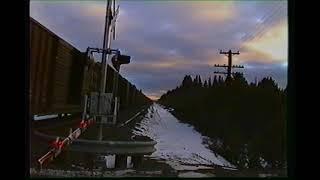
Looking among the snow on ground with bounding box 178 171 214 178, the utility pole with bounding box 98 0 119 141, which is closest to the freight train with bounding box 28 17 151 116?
the utility pole with bounding box 98 0 119 141

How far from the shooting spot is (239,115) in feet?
10.8

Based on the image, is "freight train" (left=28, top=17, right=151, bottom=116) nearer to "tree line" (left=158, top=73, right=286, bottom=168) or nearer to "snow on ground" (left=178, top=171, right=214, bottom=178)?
"tree line" (left=158, top=73, right=286, bottom=168)

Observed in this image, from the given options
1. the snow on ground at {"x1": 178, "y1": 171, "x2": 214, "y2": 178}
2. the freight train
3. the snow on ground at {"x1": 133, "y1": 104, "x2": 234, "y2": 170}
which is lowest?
the snow on ground at {"x1": 178, "y1": 171, "x2": 214, "y2": 178}

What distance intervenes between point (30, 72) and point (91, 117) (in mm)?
514

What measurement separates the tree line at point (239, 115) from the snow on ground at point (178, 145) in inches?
2.8

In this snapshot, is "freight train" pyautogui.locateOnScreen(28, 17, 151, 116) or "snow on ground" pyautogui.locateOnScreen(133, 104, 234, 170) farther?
"snow on ground" pyautogui.locateOnScreen(133, 104, 234, 170)

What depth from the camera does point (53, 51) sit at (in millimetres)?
3361

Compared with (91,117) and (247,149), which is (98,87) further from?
(247,149)

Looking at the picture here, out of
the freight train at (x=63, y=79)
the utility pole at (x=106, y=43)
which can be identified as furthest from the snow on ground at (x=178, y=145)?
the utility pole at (x=106, y=43)

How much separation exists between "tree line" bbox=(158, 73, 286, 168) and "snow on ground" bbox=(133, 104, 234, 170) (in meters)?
0.07

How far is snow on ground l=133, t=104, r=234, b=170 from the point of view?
10.2 feet

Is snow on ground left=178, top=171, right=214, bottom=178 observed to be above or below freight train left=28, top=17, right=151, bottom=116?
below

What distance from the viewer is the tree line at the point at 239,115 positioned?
3.01 meters
